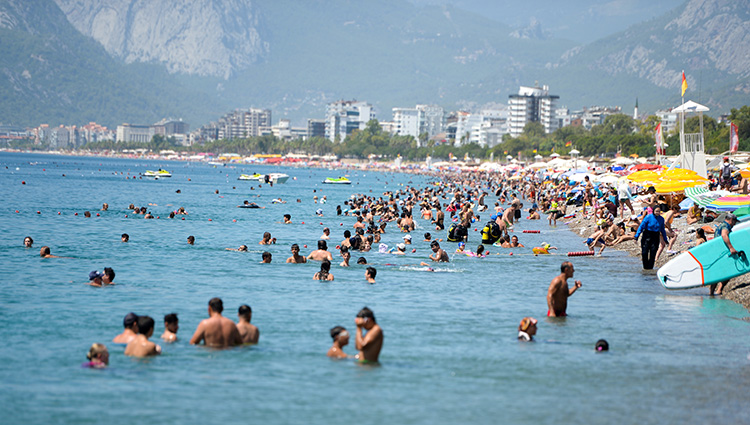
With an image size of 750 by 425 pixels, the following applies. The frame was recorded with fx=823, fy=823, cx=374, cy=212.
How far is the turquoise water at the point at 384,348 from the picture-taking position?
11.4 m

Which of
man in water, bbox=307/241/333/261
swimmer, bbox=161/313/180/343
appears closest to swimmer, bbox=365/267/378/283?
man in water, bbox=307/241/333/261

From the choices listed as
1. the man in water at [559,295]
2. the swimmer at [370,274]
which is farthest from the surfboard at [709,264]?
the swimmer at [370,274]

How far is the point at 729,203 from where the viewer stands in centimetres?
2695

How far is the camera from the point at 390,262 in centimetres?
2697

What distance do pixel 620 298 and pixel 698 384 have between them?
25.4 feet

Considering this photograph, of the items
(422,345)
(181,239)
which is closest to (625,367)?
(422,345)

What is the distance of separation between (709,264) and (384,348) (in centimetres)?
992

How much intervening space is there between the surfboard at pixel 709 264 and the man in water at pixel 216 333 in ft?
39.1

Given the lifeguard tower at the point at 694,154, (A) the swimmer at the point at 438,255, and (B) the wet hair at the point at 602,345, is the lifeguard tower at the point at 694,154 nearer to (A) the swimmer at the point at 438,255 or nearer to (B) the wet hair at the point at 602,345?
(A) the swimmer at the point at 438,255

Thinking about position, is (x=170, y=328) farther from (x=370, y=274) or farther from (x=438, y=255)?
(x=438, y=255)

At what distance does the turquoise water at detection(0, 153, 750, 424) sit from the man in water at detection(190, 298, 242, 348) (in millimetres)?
251

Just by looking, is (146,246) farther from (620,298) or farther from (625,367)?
(625,367)

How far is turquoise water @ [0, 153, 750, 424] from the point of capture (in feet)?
37.5

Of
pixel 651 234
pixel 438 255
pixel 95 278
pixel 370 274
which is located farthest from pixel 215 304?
pixel 651 234
